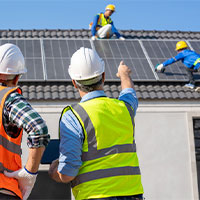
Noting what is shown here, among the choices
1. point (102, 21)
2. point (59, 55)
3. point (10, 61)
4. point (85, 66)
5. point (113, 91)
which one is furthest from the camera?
point (102, 21)

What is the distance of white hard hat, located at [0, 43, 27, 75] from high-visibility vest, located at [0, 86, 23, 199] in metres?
0.19

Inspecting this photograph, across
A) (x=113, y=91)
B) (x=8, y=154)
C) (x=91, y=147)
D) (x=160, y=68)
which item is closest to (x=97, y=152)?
(x=91, y=147)

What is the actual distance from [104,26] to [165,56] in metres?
2.07

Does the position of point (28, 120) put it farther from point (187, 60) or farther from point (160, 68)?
point (187, 60)

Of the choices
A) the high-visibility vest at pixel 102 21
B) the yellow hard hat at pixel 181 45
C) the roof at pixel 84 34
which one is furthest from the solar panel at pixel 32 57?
the yellow hard hat at pixel 181 45

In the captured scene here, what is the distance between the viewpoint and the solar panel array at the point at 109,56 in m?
11.1

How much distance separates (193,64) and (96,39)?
285 cm

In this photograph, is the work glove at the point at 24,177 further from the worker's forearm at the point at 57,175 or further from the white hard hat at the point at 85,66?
the white hard hat at the point at 85,66

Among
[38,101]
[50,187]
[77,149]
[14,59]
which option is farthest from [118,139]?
[50,187]

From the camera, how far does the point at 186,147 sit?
10.6 meters

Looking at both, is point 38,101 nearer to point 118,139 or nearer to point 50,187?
point 50,187

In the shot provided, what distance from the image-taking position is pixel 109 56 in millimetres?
12102

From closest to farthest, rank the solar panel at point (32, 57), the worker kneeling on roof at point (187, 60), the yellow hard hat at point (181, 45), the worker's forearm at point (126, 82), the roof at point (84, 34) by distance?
the worker's forearm at point (126, 82) → the solar panel at point (32, 57) → the worker kneeling on roof at point (187, 60) → the yellow hard hat at point (181, 45) → the roof at point (84, 34)

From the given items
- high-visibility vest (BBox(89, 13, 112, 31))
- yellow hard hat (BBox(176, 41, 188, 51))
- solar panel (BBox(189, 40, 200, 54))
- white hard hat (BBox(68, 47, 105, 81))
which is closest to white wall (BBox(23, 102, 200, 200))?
yellow hard hat (BBox(176, 41, 188, 51))
